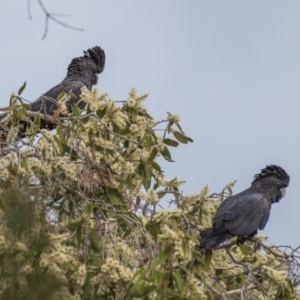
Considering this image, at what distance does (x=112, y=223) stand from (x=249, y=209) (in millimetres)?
1810

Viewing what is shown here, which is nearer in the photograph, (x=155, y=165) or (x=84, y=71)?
(x=155, y=165)

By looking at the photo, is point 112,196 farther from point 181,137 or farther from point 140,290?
point 140,290

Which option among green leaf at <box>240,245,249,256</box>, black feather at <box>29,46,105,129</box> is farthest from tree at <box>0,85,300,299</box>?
→ black feather at <box>29,46,105,129</box>

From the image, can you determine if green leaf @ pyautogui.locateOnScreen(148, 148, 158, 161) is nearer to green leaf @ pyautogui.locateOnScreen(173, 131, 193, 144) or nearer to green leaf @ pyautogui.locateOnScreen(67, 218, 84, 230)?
green leaf @ pyautogui.locateOnScreen(173, 131, 193, 144)

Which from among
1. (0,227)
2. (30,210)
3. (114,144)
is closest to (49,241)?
(0,227)

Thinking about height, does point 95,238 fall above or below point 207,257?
below

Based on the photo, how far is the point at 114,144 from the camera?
644 cm

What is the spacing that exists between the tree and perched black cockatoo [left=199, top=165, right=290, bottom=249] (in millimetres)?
94

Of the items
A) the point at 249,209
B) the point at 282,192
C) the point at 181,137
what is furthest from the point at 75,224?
the point at 282,192

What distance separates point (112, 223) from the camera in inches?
239

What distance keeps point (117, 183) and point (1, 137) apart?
927 millimetres

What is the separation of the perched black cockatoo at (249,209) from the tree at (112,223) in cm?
9

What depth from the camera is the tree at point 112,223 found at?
17.0 feet

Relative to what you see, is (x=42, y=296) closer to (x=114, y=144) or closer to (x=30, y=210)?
(x=30, y=210)
